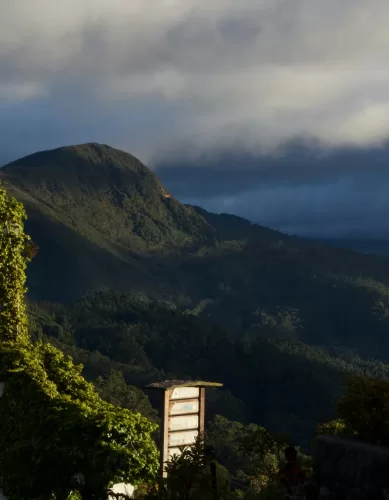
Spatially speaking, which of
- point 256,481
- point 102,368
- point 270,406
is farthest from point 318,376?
point 256,481

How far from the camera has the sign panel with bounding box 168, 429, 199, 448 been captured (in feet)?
38.3

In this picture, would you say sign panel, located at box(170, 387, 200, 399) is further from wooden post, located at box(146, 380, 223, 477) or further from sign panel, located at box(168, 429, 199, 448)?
sign panel, located at box(168, 429, 199, 448)

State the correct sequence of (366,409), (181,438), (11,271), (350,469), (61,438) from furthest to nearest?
(11,271) < (181,438) < (61,438) < (366,409) < (350,469)

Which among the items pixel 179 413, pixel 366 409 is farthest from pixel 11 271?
pixel 366 409

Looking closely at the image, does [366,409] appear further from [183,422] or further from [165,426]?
[183,422]

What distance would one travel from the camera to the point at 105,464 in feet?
32.4

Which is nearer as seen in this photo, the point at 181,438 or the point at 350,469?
the point at 350,469

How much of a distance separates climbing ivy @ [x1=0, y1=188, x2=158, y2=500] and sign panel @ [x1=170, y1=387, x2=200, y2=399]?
3.32 feet

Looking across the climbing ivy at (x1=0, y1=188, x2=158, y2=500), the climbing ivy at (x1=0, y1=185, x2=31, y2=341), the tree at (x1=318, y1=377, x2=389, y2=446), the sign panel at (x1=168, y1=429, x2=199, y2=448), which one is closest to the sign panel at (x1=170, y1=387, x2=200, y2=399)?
the sign panel at (x1=168, y1=429, x2=199, y2=448)

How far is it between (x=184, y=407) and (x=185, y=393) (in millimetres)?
220

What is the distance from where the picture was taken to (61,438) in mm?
10219

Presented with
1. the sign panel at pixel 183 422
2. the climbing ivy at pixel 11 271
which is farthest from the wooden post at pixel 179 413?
the climbing ivy at pixel 11 271

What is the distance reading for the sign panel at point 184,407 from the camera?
11.7 m

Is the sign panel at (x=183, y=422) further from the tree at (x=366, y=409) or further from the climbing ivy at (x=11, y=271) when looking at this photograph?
the tree at (x=366, y=409)
